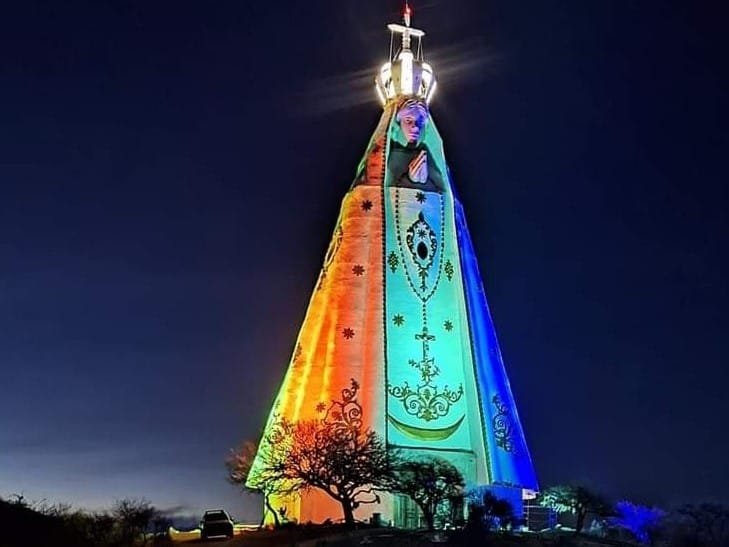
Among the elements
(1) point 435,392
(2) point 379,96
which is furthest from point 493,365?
(2) point 379,96

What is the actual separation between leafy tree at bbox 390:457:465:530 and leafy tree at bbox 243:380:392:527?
1.72ft

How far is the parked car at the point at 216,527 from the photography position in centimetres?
4062

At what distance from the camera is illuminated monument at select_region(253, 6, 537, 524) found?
4194 cm

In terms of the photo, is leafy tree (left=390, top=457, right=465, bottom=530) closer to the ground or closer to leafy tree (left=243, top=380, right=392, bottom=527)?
leafy tree (left=243, top=380, right=392, bottom=527)

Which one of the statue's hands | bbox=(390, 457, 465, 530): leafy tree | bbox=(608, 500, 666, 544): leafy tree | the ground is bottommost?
the ground

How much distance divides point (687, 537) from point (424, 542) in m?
10.8

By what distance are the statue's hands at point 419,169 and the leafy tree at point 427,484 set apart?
1157 cm

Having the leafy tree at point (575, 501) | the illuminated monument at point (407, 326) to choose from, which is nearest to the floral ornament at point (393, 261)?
the illuminated monument at point (407, 326)

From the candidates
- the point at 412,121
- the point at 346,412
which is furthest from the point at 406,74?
the point at 346,412

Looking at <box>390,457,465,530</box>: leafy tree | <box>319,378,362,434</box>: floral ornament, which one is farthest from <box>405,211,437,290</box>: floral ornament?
<box>390,457,465,530</box>: leafy tree

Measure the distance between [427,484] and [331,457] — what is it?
130 inches

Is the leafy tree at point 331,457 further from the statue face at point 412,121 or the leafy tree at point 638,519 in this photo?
the statue face at point 412,121

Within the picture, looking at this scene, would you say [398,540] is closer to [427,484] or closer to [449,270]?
[427,484]

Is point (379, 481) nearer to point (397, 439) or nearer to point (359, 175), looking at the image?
point (397, 439)
